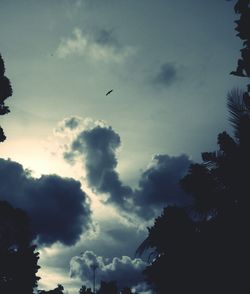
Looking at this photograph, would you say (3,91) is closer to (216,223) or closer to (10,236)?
(10,236)

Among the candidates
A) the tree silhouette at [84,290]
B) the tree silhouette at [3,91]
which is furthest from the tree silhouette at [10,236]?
the tree silhouette at [84,290]

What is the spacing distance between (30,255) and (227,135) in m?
21.1

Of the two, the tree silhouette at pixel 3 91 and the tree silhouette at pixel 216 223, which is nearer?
the tree silhouette at pixel 216 223

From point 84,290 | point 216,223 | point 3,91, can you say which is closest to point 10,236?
point 3,91

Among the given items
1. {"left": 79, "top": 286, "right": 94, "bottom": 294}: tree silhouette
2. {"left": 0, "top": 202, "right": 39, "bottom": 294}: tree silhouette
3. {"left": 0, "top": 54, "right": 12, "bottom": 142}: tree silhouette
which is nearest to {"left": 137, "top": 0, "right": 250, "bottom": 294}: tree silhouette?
{"left": 0, "top": 202, "right": 39, "bottom": 294}: tree silhouette

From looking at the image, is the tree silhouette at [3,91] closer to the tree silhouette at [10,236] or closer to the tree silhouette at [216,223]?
the tree silhouette at [10,236]

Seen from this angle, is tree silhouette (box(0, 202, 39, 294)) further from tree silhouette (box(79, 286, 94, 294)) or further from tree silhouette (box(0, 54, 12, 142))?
tree silhouette (box(79, 286, 94, 294))

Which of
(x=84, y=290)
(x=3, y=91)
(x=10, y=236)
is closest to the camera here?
(x=10, y=236)

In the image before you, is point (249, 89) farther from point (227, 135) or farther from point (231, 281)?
point (231, 281)

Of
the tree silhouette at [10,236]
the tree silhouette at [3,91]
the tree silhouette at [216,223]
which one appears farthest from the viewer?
the tree silhouette at [3,91]

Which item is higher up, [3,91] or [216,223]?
[3,91]

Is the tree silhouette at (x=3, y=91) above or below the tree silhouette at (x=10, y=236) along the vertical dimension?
above

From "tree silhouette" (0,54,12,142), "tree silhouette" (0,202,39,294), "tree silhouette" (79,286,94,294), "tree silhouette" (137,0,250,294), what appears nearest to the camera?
"tree silhouette" (137,0,250,294)

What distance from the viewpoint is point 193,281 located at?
7125 millimetres
